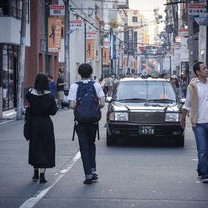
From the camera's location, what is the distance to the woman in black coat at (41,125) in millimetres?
9508

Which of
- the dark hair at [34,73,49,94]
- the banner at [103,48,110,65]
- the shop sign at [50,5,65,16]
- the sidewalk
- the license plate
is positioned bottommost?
the sidewalk

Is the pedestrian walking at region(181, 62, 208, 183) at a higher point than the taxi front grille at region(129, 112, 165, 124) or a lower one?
higher

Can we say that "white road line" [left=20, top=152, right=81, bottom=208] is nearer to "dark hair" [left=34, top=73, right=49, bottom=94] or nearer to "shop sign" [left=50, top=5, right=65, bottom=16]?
"dark hair" [left=34, top=73, right=49, bottom=94]

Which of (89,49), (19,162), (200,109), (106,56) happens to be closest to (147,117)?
(19,162)

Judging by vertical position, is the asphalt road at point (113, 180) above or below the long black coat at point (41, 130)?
below

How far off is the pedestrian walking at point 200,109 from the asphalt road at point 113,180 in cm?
49

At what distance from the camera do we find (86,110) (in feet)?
30.9

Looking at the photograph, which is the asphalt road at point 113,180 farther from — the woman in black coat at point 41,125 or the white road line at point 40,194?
the woman in black coat at point 41,125

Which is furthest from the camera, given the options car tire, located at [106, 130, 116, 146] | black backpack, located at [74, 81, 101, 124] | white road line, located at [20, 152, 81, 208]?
car tire, located at [106, 130, 116, 146]

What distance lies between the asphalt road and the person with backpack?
0.45 metres

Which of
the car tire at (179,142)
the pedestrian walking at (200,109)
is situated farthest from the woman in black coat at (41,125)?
the car tire at (179,142)

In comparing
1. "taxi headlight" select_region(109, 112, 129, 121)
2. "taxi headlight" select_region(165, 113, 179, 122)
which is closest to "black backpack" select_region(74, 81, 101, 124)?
A: "taxi headlight" select_region(109, 112, 129, 121)

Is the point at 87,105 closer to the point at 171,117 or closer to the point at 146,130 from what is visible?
the point at 146,130

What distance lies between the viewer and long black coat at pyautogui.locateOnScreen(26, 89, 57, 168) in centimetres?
951
